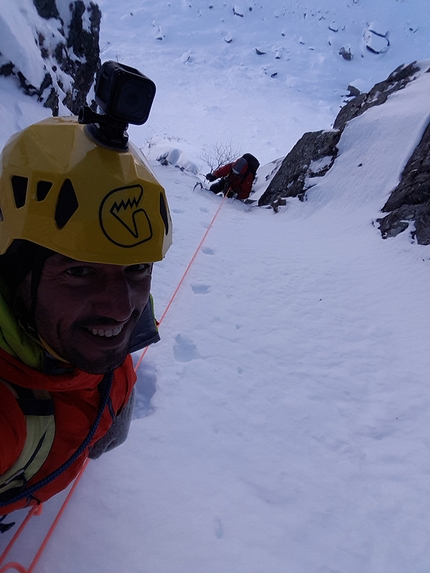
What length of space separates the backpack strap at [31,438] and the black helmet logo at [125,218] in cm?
56

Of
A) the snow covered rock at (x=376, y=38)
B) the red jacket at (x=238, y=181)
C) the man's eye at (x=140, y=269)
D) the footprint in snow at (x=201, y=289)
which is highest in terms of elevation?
the snow covered rock at (x=376, y=38)

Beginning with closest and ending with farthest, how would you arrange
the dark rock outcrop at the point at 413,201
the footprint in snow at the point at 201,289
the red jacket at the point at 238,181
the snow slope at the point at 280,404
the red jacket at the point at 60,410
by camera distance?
the red jacket at the point at 60,410, the snow slope at the point at 280,404, the footprint in snow at the point at 201,289, the dark rock outcrop at the point at 413,201, the red jacket at the point at 238,181

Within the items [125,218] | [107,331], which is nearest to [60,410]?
[107,331]

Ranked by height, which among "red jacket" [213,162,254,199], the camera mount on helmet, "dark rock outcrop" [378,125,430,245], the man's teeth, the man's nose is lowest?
"red jacket" [213,162,254,199]

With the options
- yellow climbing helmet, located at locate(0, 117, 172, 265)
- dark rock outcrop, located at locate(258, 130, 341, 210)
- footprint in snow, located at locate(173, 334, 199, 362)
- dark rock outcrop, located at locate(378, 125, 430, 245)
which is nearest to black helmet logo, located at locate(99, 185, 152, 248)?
yellow climbing helmet, located at locate(0, 117, 172, 265)

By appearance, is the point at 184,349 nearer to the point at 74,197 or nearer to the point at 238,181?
the point at 74,197

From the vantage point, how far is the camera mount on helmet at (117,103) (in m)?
1.10

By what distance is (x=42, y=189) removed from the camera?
112 cm

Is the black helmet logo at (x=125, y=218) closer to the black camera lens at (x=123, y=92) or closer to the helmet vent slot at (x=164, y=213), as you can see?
the helmet vent slot at (x=164, y=213)

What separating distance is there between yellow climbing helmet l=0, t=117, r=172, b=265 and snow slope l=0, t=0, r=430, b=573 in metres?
1.29

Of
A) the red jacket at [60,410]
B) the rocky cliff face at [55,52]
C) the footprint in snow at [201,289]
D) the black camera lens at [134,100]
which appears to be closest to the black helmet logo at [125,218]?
the black camera lens at [134,100]

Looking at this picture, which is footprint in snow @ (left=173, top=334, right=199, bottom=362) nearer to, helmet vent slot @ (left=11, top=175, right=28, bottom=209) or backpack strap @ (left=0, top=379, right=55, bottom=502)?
backpack strap @ (left=0, top=379, right=55, bottom=502)

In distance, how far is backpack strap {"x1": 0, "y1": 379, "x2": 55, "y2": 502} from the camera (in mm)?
1099

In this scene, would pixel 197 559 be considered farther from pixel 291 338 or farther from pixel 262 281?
pixel 262 281
